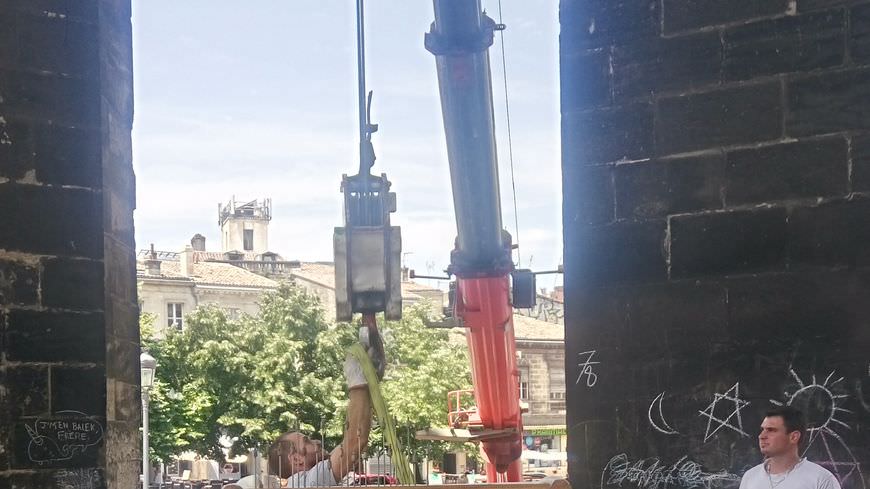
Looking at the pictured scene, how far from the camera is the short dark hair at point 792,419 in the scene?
4730 millimetres

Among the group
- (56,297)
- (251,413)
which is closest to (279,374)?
(251,413)

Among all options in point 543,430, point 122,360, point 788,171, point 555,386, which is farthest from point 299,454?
point 555,386

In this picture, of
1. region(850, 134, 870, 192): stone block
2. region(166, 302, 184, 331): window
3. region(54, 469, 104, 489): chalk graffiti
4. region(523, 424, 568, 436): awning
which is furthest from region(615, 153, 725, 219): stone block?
region(166, 302, 184, 331): window

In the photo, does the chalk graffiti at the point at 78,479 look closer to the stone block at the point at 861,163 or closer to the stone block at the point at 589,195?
the stone block at the point at 589,195

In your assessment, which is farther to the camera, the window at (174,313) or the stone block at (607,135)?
the window at (174,313)

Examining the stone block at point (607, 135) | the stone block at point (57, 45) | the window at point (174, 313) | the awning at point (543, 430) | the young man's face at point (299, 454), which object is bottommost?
the awning at point (543, 430)

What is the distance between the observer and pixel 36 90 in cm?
552

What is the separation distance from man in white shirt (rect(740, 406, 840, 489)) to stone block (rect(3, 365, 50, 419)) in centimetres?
273

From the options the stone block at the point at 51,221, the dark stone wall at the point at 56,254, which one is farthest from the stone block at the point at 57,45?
the stone block at the point at 51,221

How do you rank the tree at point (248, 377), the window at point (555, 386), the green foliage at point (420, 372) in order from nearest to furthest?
the tree at point (248, 377) → the green foliage at point (420, 372) → the window at point (555, 386)

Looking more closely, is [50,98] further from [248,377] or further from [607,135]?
[248,377]

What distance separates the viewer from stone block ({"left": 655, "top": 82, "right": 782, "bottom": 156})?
493 cm

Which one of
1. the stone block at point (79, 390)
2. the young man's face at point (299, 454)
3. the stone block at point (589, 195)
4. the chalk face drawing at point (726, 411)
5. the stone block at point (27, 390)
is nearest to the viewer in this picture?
the chalk face drawing at point (726, 411)

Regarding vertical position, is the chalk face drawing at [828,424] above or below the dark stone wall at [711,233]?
below
